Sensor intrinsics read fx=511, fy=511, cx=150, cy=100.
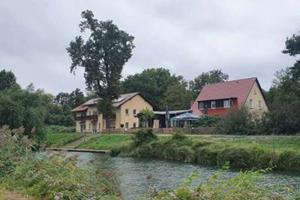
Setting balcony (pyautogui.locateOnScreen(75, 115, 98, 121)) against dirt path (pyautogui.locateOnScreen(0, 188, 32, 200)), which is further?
balcony (pyautogui.locateOnScreen(75, 115, 98, 121))

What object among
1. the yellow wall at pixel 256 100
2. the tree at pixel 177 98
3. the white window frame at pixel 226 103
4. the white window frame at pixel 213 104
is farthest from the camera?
the tree at pixel 177 98

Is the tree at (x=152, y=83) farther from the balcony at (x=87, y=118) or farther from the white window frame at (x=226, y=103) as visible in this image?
the white window frame at (x=226, y=103)

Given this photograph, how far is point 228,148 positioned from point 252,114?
2028 centimetres

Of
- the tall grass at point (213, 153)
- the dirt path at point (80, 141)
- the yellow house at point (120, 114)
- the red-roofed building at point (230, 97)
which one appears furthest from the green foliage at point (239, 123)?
the yellow house at point (120, 114)

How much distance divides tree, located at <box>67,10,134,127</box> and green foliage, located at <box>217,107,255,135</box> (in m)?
18.7

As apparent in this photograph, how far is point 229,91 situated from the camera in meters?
75.1

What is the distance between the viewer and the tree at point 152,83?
103 meters

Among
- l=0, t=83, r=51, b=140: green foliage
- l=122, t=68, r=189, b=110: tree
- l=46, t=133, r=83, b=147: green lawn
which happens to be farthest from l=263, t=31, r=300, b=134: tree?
l=122, t=68, r=189, b=110: tree

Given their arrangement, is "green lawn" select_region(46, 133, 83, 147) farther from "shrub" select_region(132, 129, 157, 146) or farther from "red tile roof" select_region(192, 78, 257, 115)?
"red tile roof" select_region(192, 78, 257, 115)

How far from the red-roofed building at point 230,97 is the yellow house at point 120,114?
11383 millimetres

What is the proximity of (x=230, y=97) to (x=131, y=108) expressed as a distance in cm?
1871

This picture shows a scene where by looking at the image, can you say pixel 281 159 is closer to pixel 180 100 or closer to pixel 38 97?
pixel 38 97

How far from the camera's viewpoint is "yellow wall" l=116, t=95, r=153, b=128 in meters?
83.3

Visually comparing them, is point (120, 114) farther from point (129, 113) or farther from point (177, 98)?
point (177, 98)
